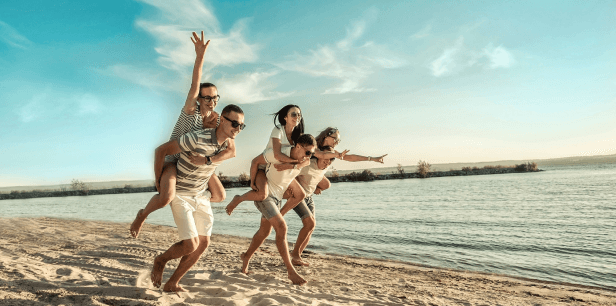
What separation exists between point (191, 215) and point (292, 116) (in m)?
1.98

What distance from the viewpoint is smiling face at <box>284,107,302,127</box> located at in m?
5.04

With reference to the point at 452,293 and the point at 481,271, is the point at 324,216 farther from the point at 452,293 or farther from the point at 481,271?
the point at 452,293

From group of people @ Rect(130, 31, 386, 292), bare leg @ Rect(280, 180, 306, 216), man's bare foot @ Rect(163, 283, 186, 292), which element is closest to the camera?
group of people @ Rect(130, 31, 386, 292)

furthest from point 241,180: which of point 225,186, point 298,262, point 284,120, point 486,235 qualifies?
point 284,120

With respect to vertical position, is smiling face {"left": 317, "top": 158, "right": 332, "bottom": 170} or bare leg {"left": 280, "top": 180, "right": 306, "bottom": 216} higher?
smiling face {"left": 317, "top": 158, "right": 332, "bottom": 170}

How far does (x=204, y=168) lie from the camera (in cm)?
378

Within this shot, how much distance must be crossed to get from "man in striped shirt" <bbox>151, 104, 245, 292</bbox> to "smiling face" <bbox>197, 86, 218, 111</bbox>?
228 mm

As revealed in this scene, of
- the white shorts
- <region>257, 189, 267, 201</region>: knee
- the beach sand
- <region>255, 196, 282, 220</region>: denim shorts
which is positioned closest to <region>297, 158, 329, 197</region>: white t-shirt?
<region>255, 196, 282, 220</region>: denim shorts

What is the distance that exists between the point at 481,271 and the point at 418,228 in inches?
174

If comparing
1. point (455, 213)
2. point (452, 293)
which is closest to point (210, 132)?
point (452, 293)

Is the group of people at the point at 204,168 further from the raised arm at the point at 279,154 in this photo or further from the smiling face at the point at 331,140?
the smiling face at the point at 331,140

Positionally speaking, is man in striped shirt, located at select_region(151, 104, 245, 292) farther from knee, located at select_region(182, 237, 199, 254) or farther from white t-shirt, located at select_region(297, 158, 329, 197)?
white t-shirt, located at select_region(297, 158, 329, 197)

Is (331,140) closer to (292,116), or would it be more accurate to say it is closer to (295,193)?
(292,116)

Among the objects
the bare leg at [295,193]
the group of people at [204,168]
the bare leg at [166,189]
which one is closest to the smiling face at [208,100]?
the group of people at [204,168]
